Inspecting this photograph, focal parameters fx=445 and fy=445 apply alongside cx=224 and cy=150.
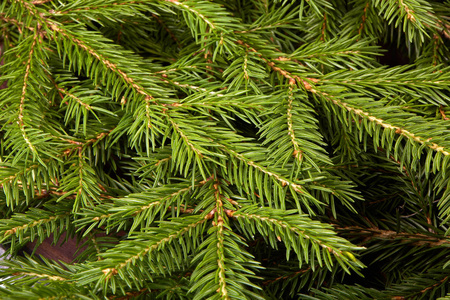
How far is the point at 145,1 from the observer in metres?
0.58

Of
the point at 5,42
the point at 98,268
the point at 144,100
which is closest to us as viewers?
the point at 98,268

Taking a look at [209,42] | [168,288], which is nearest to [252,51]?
[209,42]

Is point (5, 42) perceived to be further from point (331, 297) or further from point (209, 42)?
point (331, 297)

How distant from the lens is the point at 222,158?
0.48m

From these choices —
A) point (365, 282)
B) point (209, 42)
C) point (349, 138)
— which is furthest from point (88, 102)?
point (365, 282)

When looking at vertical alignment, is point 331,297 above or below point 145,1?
below

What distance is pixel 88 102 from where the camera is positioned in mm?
534

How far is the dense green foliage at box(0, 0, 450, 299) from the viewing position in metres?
0.45

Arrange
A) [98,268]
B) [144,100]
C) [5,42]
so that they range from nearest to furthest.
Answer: [98,268] < [144,100] < [5,42]

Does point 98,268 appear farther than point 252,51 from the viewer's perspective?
No

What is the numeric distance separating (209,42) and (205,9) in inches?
1.8

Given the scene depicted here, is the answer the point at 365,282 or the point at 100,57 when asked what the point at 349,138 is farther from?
the point at 100,57

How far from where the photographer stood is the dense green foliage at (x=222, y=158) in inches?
17.8

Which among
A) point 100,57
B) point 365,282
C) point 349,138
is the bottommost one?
point 365,282
